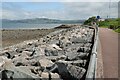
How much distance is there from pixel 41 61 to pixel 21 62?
79cm

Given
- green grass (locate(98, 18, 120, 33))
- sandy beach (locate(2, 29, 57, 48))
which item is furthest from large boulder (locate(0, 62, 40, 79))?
green grass (locate(98, 18, 120, 33))

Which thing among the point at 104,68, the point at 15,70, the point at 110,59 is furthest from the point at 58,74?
the point at 110,59

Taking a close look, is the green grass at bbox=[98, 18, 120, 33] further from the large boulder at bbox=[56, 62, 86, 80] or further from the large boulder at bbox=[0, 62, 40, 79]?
the large boulder at bbox=[0, 62, 40, 79]

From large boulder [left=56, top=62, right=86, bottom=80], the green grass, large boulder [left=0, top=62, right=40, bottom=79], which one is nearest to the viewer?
large boulder [left=0, top=62, right=40, bottom=79]

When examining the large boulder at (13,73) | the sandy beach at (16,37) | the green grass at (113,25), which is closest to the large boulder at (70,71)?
the large boulder at (13,73)

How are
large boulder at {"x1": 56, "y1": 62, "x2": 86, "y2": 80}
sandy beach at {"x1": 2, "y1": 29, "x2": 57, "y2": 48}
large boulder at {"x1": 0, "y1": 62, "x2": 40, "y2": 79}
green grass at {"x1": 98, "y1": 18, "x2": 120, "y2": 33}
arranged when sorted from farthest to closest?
green grass at {"x1": 98, "y1": 18, "x2": 120, "y2": 33} < sandy beach at {"x1": 2, "y1": 29, "x2": 57, "y2": 48} < large boulder at {"x1": 56, "y1": 62, "x2": 86, "y2": 80} < large boulder at {"x1": 0, "y1": 62, "x2": 40, "y2": 79}

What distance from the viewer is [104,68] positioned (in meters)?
8.10

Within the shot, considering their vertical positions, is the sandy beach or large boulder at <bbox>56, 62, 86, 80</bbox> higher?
large boulder at <bbox>56, 62, 86, 80</bbox>

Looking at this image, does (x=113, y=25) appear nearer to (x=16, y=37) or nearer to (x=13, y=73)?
(x=16, y=37)

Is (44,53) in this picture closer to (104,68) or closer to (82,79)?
(104,68)

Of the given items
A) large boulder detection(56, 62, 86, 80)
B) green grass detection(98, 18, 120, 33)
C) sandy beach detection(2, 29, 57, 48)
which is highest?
green grass detection(98, 18, 120, 33)

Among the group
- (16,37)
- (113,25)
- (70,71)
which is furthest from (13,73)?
(113,25)

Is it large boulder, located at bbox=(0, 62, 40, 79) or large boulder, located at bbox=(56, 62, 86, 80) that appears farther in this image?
large boulder, located at bbox=(56, 62, 86, 80)

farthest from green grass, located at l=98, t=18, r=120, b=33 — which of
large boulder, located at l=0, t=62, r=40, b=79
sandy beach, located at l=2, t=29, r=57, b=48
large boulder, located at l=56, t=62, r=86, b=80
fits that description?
large boulder, located at l=0, t=62, r=40, b=79
